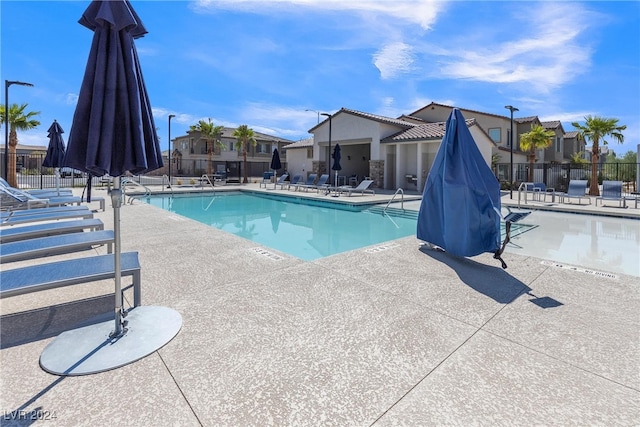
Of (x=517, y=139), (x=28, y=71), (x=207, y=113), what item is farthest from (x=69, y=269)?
(x=517, y=139)

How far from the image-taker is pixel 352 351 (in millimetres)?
2658

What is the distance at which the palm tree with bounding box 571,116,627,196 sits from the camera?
61.0 feet

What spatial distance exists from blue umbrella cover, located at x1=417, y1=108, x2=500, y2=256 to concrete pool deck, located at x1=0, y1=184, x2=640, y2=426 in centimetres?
65

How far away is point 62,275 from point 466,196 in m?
5.10

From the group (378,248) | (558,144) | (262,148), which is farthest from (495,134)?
(262,148)

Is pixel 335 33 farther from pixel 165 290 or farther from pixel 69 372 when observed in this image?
pixel 69 372

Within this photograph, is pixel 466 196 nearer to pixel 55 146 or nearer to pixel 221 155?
pixel 55 146

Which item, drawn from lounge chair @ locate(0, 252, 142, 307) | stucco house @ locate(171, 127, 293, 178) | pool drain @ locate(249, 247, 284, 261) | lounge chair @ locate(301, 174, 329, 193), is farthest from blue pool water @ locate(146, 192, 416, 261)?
stucco house @ locate(171, 127, 293, 178)

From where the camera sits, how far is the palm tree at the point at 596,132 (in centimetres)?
1859

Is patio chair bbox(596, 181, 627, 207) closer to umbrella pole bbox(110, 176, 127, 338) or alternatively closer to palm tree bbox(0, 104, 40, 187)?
umbrella pole bbox(110, 176, 127, 338)

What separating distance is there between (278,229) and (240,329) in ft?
25.1

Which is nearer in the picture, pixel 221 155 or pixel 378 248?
pixel 378 248

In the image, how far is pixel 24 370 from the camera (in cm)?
234

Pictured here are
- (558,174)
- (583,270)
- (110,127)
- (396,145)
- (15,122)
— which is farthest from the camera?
(558,174)
